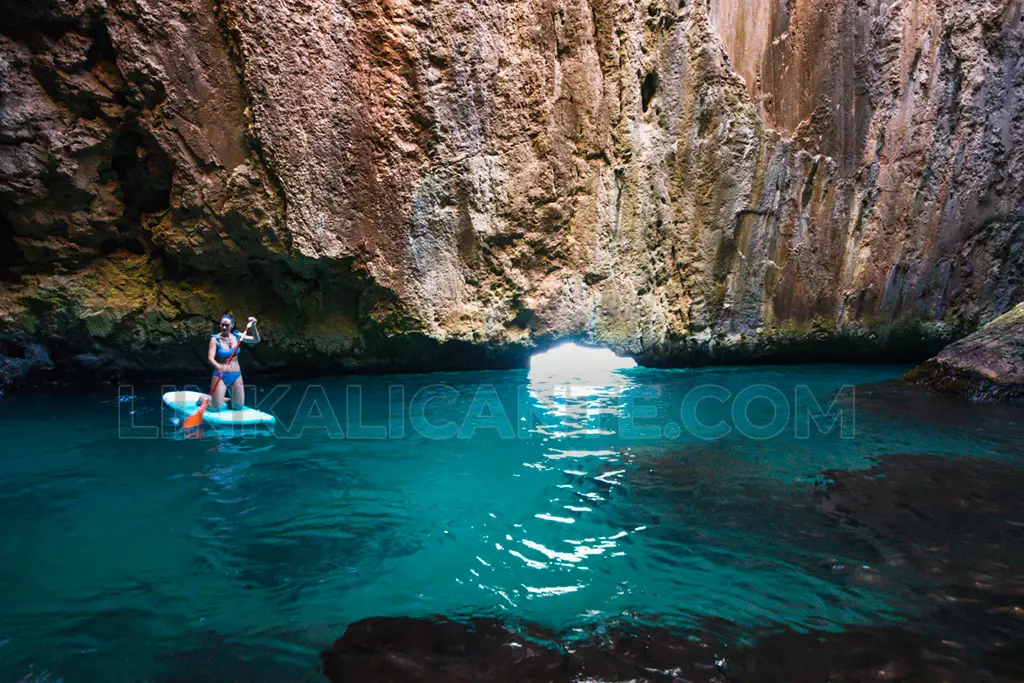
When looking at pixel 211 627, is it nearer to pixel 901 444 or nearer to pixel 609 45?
pixel 901 444

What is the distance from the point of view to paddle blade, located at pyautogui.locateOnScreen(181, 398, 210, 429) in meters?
6.86

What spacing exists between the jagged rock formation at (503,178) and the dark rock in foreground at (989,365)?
2.99m

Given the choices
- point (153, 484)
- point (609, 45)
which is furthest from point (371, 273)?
point (609, 45)

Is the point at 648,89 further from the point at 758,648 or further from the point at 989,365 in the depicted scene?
the point at 758,648

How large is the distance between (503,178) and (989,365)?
8.38 meters

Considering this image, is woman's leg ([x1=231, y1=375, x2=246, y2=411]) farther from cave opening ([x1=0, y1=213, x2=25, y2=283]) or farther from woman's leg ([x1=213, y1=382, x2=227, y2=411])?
cave opening ([x1=0, y1=213, x2=25, y2=283])

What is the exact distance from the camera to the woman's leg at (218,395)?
286 inches

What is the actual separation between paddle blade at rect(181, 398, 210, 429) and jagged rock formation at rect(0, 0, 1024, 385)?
105 inches

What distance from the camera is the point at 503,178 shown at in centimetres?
957

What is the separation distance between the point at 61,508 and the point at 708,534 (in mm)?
4805

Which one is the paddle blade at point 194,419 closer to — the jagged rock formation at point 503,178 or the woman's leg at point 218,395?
the woman's leg at point 218,395

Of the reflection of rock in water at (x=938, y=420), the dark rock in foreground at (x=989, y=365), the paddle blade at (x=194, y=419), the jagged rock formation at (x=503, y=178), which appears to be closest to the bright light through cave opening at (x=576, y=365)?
the jagged rock formation at (x=503, y=178)

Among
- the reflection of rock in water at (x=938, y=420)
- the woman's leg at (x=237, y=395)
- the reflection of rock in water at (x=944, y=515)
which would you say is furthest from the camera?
the woman's leg at (x=237, y=395)

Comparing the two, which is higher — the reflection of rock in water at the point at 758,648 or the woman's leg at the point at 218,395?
the woman's leg at the point at 218,395
